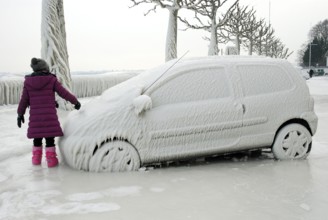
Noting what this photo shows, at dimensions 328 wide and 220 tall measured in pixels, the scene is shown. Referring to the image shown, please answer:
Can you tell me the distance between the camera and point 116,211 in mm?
3549

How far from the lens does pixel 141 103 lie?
16.0 feet

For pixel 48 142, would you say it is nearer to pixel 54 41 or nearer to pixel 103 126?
pixel 103 126

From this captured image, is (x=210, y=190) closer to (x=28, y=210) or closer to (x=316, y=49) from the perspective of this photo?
(x=28, y=210)

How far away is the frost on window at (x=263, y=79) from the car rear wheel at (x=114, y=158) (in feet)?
5.88

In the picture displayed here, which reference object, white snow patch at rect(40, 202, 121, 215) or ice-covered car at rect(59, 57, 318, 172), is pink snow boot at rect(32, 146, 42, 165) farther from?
white snow patch at rect(40, 202, 121, 215)

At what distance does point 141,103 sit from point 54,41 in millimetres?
9442

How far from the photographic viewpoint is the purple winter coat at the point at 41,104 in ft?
17.2

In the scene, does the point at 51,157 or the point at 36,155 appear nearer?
the point at 51,157

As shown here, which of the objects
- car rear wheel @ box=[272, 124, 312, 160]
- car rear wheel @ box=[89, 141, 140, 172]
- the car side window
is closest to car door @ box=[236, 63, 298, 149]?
car rear wheel @ box=[272, 124, 312, 160]

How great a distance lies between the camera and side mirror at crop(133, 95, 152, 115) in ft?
16.0

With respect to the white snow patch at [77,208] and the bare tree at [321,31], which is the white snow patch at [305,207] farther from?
the bare tree at [321,31]

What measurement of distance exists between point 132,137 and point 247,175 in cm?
150

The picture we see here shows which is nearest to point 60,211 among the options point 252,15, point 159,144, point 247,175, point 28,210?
point 28,210

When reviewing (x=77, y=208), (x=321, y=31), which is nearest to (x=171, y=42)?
(x=77, y=208)
